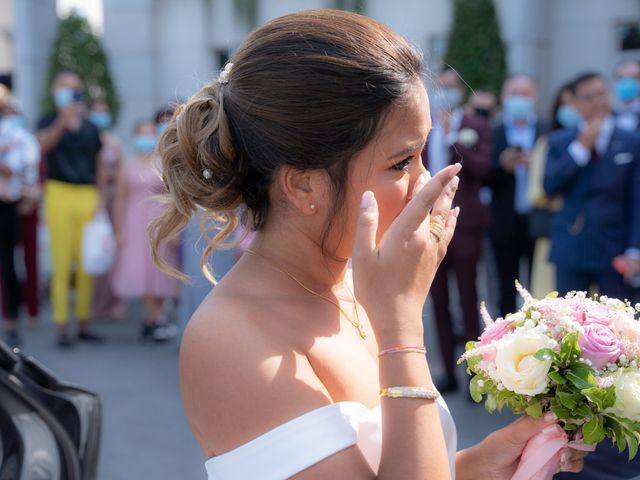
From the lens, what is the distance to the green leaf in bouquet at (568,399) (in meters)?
1.69

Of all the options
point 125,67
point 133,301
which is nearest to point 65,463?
point 133,301

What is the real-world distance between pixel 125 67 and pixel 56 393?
15.4 metres

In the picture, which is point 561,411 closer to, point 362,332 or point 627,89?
point 362,332

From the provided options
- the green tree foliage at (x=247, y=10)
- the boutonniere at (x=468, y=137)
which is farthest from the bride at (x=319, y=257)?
the green tree foliage at (x=247, y=10)

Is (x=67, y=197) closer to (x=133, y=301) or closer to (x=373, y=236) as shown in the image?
(x=133, y=301)

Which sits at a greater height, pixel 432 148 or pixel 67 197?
pixel 432 148

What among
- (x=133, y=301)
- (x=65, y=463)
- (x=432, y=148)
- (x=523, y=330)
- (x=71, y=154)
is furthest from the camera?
(x=133, y=301)

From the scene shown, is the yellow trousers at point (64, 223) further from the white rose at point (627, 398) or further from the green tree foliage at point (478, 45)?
the green tree foliage at point (478, 45)

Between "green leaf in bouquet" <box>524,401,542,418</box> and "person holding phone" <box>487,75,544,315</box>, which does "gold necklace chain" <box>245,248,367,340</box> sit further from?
"person holding phone" <box>487,75,544,315</box>

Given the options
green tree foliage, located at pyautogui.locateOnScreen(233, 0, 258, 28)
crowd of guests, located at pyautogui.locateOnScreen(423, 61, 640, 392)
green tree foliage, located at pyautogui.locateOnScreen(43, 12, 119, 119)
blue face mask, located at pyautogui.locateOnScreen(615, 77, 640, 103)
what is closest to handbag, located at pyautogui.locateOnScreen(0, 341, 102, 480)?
crowd of guests, located at pyautogui.locateOnScreen(423, 61, 640, 392)

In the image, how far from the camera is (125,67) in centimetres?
1684

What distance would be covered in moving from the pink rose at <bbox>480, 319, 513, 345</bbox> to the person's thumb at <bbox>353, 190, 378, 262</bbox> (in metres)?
0.47

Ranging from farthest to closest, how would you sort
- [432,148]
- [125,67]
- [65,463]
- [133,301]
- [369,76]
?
[125,67] < [133,301] < [432,148] < [65,463] < [369,76]

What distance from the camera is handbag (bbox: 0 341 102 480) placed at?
2094 mm
